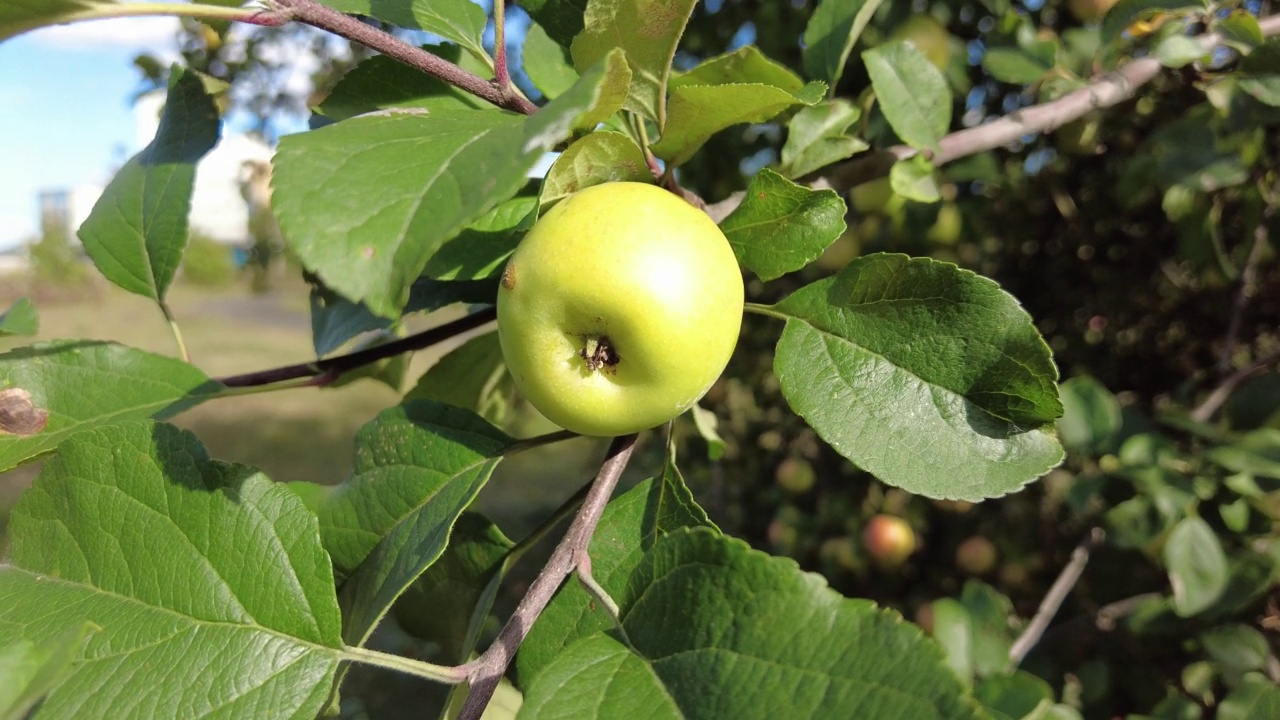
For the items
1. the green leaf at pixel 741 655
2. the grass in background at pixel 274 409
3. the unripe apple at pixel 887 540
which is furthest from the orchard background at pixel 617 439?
the grass in background at pixel 274 409

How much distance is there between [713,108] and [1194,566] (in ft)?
3.54

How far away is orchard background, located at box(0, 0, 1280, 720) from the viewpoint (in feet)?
1.56

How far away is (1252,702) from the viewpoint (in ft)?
3.67

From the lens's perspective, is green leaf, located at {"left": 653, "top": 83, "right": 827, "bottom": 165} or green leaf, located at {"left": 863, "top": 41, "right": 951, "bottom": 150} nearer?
green leaf, located at {"left": 653, "top": 83, "right": 827, "bottom": 165}

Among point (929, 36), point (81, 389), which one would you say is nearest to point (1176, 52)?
point (929, 36)

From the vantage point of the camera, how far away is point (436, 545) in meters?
0.57

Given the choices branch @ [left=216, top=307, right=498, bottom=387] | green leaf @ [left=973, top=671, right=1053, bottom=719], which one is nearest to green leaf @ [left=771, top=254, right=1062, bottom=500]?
branch @ [left=216, top=307, right=498, bottom=387]

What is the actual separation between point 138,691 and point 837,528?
1.87 metres

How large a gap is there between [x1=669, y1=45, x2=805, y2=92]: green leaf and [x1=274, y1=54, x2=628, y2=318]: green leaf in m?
0.19

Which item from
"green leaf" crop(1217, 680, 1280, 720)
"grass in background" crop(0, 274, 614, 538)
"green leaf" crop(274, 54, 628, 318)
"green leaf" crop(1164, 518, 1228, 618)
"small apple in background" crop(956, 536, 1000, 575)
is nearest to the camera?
"green leaf" crop(274, 54, 628, 318)

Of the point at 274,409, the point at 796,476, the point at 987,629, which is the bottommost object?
the point at 274,409

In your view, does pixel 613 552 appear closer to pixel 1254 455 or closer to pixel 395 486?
pixel 395 486

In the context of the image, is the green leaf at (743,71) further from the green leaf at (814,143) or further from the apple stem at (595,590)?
the apple stem at (595,590)

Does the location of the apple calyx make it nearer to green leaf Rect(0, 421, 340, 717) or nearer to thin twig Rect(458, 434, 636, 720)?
thin twig Rect(458, 434, 636, 720)
